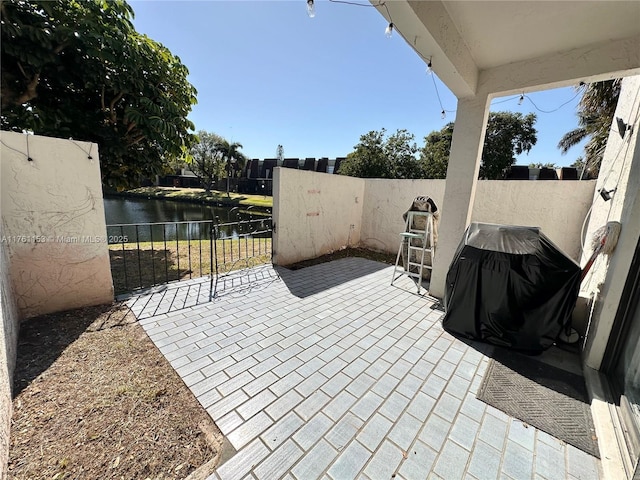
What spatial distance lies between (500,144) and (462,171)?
1508cm

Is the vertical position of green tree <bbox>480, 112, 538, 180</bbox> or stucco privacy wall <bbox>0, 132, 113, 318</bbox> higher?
green tree <bbox>480, 112, 538, 180</bbox>

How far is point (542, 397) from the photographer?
75.2 inches

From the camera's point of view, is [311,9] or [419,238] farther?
[419,238]

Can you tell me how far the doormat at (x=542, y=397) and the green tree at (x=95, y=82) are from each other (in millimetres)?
5348

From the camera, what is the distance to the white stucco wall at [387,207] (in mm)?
5766

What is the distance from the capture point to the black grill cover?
2.38 m

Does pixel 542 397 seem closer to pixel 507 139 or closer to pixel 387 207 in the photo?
pixel 387 207

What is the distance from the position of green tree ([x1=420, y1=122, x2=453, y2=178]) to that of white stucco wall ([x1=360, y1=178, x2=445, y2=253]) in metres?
9.02

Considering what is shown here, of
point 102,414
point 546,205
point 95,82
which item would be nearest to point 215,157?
point 95,82

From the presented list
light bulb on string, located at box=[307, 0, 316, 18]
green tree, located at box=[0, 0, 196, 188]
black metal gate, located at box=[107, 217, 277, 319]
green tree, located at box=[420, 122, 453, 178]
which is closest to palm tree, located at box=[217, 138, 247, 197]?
green tree, located at box=[420, 122, 453, 178]

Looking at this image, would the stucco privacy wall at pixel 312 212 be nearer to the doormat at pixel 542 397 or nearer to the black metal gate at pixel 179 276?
the black metal gate at pixel 179 276

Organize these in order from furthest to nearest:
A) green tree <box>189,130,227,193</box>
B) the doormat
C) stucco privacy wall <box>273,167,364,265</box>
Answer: green tree <box>189,130,227,193</box> → stucco privacy wall <box>273,167,364,265</box> → the doormat

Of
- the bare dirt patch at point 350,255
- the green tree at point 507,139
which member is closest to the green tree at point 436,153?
the green tree at point 507,139

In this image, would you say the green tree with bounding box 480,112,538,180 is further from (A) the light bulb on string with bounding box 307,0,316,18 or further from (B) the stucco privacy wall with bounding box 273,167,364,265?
(A) the light bulb on string with bounding box 307,0,316,18
